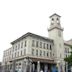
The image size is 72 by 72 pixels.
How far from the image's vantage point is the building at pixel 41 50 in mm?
50375

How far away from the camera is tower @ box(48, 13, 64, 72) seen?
5658cm

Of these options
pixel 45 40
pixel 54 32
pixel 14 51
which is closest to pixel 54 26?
pixel 54 32

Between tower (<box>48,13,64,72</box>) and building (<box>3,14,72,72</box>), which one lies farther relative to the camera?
tower (<box>48,13,64,72</box>)

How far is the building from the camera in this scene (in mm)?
50375

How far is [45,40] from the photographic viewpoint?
185 ft

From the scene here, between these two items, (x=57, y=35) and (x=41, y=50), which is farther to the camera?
(x=57, y=35)

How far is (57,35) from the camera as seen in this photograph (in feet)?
189

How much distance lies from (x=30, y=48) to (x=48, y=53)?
8.78 metres

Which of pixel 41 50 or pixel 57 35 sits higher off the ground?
pixel 57 35

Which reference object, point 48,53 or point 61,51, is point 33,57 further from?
point 61,51

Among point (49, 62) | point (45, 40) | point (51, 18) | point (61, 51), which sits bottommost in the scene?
point (49, 62)

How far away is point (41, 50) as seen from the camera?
54.1 m

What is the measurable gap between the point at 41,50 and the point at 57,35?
9.01 m

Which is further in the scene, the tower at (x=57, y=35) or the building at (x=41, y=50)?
the tower at (x=57, y=35)
